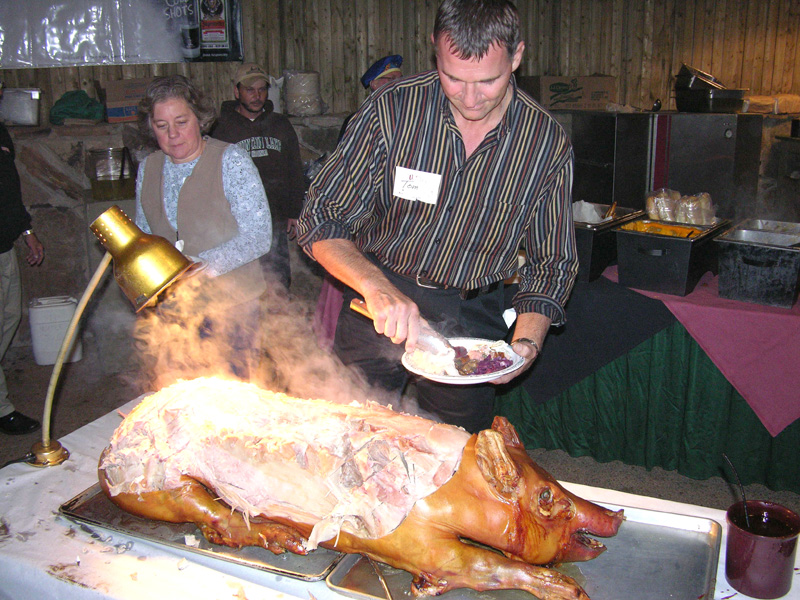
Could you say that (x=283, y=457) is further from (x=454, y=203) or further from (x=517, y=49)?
(x=517, y=49)

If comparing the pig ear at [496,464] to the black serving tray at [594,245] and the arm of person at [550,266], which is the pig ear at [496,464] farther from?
Answer: the black serving tray at [594,245]

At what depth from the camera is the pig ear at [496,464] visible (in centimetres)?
157

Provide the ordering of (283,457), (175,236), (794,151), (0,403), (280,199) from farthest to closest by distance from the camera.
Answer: (794,151) → (280,199) → (0,403) → (175,236) → (283,457)

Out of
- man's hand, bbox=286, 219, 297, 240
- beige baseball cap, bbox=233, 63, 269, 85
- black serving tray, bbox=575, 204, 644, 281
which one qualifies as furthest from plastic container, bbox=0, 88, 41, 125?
black serving tray, bbox=575, 204, 644, 281

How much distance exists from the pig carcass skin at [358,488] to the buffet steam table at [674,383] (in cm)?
166

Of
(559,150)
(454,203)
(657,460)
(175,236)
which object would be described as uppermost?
(559,150)

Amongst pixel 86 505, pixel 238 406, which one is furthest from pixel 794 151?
pixel 86 505

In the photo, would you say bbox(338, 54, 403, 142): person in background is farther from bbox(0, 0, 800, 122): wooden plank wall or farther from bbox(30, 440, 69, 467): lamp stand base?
bbox(30, 440, 69, 467): lamp stand base

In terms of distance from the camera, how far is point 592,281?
133 inches

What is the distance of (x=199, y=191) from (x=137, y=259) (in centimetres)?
172

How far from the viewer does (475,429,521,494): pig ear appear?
1573 mm

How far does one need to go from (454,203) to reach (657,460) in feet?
6.79

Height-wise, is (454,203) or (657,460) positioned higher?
(454,203)

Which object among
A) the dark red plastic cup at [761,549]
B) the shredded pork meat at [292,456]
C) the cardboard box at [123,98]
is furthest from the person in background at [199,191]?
the cardboard box at [123,98]
